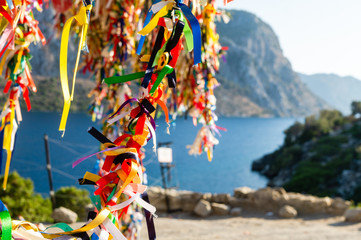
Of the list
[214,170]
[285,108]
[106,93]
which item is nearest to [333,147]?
[214,170]

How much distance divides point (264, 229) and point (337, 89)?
207m

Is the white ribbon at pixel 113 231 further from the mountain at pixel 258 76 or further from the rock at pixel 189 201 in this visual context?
the mountain at pixel 258 76

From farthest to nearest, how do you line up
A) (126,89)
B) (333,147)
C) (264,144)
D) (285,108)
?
1. (285,108)
2. (264,144)
3. (333,147)
4. (126,89)

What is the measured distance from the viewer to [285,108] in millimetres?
117375

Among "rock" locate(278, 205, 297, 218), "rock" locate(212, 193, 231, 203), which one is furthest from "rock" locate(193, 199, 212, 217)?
"rock" locate(278, 205, 297, 218)

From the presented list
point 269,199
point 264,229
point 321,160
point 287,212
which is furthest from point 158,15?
point 321,160

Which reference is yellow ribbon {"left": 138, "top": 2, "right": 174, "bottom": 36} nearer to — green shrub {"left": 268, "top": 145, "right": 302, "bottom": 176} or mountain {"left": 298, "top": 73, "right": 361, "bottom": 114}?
green shrub {"left": 268, "top": 145, "right": 302, "bottom": 176}

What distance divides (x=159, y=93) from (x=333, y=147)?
30.5 m

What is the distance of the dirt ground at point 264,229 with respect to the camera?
4629mm

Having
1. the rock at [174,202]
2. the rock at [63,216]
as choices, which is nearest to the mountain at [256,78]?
the rock at [174,202]

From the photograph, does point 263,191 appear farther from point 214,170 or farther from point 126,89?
point 214,170

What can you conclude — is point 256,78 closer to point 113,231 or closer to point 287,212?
point 287,212

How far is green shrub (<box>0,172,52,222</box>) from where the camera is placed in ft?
19.3

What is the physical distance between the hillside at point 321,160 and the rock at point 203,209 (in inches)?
585
